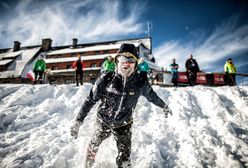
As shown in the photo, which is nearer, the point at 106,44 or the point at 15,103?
the point at 15,103

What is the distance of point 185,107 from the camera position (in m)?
5.88

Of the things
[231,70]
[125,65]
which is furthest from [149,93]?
[231,70]

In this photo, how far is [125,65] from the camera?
249 cm

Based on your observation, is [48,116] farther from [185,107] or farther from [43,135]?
[185,107]

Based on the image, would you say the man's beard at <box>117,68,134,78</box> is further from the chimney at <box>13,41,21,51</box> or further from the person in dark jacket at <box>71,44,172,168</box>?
the chimney at <box>13,41,21,51</box>

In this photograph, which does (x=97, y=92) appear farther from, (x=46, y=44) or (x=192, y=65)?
(x=46, y=44)

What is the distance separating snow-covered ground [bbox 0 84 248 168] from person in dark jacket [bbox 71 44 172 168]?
89 cm

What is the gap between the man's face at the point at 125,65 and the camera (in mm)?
2496

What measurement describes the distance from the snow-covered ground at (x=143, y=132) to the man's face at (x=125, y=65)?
1.89 m

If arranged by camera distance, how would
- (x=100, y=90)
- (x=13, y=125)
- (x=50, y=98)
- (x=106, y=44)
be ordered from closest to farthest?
(x=100, y=90), (x=13, y=125), (x=50, y=98), (x=106, y=44)

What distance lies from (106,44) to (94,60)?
18.7ft

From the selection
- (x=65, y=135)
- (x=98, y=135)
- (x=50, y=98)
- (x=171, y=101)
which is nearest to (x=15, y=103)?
(x=50, y=98)

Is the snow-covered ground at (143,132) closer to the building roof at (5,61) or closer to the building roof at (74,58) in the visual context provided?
the building roof at (74,58)

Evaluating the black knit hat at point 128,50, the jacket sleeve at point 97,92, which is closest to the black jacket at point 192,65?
the black knit hat at point 128,50
